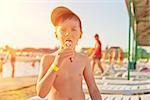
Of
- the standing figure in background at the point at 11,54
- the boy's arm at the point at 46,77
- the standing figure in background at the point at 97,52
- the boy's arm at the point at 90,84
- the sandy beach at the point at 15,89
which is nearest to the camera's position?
the boy's arm at the point at 46,77

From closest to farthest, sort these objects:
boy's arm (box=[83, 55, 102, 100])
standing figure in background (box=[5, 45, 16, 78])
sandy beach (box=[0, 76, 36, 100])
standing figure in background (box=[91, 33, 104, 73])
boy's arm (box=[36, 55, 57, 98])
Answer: boy's arm (box=[36, 55, 57, 98]) < boy's arm (box=[83, 55, 102, 100]) < sandy beach (box=[0, 76, 36, 100]) < standing figure in background (box=[5, 45, 16, 78]) < standing figure in background (box=[91, 33, 104, 73])

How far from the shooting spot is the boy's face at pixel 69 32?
2.47 ft

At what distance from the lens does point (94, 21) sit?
4.20 meters

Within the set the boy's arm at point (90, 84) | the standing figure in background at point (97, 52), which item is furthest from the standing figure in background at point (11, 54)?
the boy's arm at point (90, 84)

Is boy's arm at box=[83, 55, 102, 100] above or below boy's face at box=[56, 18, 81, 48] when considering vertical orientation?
below

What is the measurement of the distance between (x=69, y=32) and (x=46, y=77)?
12 centimetres

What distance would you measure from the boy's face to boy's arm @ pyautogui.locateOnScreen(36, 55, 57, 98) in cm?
6

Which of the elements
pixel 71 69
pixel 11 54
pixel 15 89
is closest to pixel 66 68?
pixel 71 69

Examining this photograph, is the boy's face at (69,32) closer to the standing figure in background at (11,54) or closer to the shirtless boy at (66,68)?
the shirtless boy at (66,68)

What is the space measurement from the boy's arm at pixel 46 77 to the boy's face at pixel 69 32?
60 millimetres

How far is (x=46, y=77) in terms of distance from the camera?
2.39 ft

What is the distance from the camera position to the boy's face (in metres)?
0.75

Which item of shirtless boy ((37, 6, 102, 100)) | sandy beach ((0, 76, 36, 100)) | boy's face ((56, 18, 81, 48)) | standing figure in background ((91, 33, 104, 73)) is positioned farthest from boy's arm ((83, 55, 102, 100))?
standing figure in background ((91, 33, 104, 73))

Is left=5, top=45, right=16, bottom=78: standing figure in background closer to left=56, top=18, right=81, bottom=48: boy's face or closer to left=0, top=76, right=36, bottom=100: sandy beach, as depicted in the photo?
left=0, top=76, right=36, bottom=100: sandy beach
